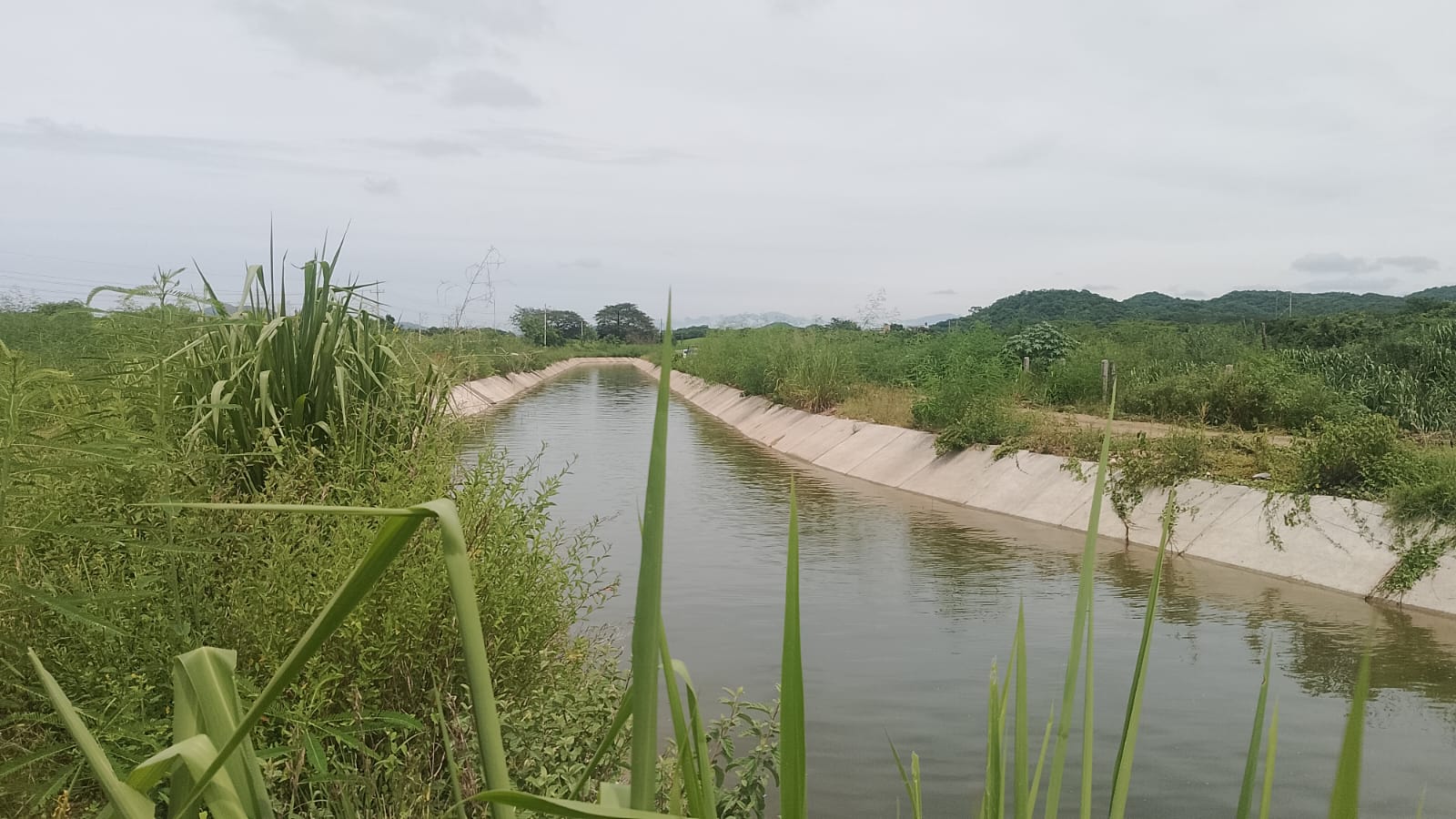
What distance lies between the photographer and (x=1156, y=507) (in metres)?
10.6

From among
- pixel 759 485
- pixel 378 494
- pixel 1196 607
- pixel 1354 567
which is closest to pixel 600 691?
pixel 378 494

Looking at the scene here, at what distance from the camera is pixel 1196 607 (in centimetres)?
809

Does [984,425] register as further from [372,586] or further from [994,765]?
[372,586]

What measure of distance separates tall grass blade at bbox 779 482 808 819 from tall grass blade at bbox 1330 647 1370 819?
0.29 metres

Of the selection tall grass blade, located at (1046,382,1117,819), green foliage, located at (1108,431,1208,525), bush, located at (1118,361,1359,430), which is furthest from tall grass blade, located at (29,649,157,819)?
bush, located at (1118,361,1359,430)

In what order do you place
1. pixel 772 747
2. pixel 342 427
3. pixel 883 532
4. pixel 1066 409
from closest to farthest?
pixel 772 747, pixel 342 427, pixel 883 532, pixel 1066 409

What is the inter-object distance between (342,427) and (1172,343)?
18.0m

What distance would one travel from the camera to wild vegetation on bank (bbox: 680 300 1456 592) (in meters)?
9.10

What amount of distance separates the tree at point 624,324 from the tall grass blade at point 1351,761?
10416 cm

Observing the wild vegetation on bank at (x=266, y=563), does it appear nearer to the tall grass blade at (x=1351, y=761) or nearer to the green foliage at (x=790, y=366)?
the tall grass blade at (x=1351, y=761)

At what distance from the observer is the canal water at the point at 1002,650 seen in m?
5.00

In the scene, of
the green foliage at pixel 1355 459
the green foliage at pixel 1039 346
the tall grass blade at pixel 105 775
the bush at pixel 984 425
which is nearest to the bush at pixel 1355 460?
the green foliage at pixel 1355 459

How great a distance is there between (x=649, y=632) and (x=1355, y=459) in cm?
1019

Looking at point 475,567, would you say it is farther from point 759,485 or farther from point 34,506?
point 759,485
